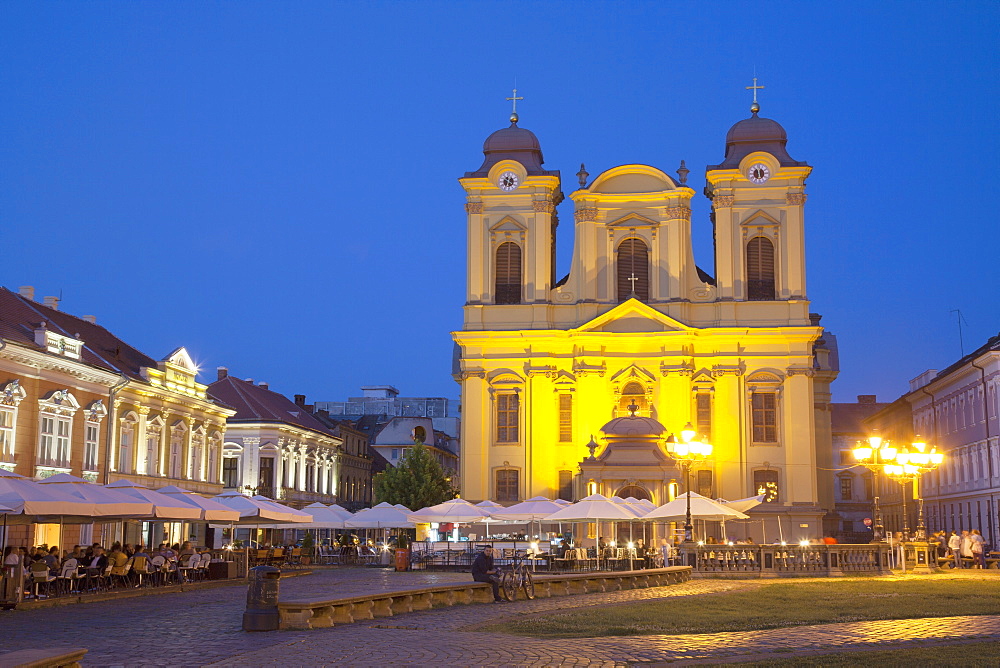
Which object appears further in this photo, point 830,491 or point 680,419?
point 830,491

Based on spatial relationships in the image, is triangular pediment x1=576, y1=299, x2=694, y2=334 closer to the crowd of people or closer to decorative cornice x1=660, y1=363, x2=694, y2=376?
decorative cornice x1=660, y1=363, x2=694, y2=376

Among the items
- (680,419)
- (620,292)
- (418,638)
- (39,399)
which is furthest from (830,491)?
(418,638)

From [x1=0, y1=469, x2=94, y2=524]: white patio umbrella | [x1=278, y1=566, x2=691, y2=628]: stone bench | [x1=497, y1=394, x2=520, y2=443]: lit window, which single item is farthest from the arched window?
[x1=0, y1=469, x2=94, y2=524]: white patio umbrella

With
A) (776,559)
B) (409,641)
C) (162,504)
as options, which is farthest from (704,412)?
(409,641)

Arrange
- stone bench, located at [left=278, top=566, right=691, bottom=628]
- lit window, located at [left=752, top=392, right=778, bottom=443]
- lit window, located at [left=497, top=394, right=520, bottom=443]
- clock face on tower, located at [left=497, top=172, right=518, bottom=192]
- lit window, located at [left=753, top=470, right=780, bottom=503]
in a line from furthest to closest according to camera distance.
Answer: clock face on tower, located at [left=497, top=172, right=518, bottom=192] < lit window, located at [left=497, top=394, right=520, bottom=443] < lit window, located at [left=752, top=392, right=778, bottom=443] < lit window, located at [left=753, top=470, right=780, bottom=503] < stone bench, located at [left=278, top=566, right=691, bottom=628]

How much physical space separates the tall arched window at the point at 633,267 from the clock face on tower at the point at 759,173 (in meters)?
6.52

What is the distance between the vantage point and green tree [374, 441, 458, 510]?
7231 cm

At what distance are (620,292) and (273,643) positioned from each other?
1838 inches

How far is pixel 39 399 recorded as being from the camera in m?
41.9

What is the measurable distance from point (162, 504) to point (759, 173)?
40740 mm

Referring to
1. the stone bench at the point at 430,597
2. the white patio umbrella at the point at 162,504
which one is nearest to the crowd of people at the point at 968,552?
the stone bench at the point at 430,597

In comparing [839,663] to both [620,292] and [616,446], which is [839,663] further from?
[620,292]

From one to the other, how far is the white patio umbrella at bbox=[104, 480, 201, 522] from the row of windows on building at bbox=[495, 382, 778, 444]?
102ft

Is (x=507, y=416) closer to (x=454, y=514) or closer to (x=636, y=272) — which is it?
(x=636, y=272)
